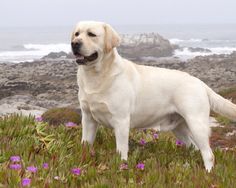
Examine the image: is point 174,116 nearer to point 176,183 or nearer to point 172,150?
point 172,150

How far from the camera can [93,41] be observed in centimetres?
727

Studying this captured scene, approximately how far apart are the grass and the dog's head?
118 centimetres

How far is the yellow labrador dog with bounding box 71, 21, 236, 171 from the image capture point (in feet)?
24.0

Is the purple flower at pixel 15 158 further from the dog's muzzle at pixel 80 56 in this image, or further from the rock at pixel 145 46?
the rock at pixel 145 46

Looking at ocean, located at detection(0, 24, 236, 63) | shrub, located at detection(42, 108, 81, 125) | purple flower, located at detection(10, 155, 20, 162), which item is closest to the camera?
purple flower, located at detection(10, 155, 20, 162)

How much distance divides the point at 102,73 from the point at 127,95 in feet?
1.47

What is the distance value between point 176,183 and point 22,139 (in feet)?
7.81

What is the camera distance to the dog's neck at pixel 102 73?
7.43m

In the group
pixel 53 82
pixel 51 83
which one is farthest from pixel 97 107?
pixel 53 82

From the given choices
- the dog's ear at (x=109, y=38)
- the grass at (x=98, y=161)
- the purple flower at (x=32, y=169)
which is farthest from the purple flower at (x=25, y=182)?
the dog's ear at (x=109, y=38)

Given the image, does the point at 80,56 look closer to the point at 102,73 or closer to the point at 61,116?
the point at 102,73

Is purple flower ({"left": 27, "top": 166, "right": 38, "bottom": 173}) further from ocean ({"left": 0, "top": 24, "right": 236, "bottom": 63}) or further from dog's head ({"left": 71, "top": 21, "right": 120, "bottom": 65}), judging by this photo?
ocean ({"left": 0, "top": 24, "right": 236, "bottom": 63})

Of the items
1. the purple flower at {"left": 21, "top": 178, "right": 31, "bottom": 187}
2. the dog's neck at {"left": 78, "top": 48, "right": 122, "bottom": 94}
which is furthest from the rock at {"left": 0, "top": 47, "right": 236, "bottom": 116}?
the purple flower at {"left": 21, "top": 178, "right": 31, "bottom": 187}

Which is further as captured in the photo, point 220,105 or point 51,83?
point 51,83
